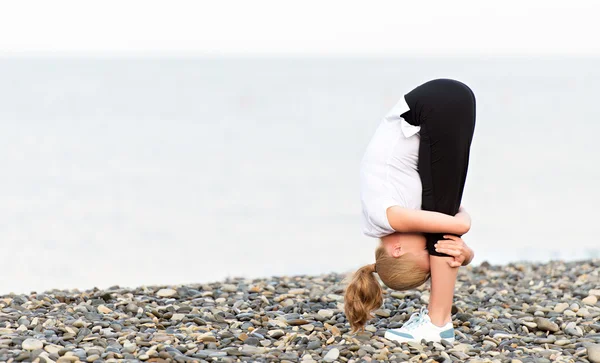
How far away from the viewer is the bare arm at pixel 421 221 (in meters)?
4.27

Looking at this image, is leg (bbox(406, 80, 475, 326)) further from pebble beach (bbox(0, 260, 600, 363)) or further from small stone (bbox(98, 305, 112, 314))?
small stone (bbox(98, 305, 112, 314))

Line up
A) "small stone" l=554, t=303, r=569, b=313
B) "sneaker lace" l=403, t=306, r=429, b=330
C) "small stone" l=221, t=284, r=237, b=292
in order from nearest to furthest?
"sneaker lace" l=403, t=306, r=429, b=330, "small stone" l=554, t=303, r=569, b=313, "small stone" l=221, t=284, r=237, b=292

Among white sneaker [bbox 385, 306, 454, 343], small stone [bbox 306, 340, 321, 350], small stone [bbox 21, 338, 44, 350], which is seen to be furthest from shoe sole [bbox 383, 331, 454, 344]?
small stone [bbox 21, 338, 44, 350]

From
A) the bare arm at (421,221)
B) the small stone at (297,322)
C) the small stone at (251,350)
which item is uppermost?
the bare arm at (421,221)

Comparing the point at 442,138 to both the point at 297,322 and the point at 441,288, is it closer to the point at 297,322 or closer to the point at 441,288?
the point at 441,288

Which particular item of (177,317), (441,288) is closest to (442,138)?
(441,288)

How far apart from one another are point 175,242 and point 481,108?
19533 mm

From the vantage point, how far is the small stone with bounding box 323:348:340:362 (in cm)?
414

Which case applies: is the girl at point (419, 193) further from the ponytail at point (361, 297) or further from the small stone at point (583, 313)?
the small stone at point (583, 313)

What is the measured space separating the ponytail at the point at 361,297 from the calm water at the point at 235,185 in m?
4.69

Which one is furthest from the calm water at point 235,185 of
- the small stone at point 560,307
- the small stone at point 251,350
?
→ the small stone at point 251,350

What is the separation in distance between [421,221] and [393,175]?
0.96ft

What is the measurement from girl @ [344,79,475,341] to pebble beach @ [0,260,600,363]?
29cm

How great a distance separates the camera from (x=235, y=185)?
14859 millimetres
